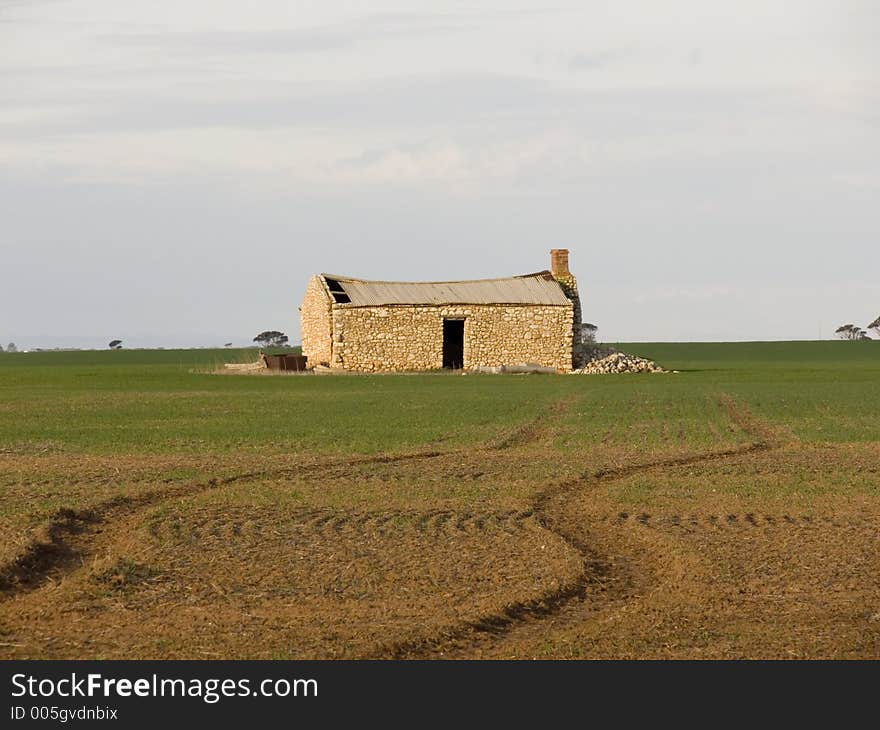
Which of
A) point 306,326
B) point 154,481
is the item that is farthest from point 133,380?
point 154,481

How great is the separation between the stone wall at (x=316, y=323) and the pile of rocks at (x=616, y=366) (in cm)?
1019

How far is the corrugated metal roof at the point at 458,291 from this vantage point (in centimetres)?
5616

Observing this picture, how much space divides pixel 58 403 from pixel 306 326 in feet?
86.7

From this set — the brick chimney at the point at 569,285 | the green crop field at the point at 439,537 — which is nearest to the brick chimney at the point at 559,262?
the brick chimney at the point at 569,285

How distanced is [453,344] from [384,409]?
2735 centimetres

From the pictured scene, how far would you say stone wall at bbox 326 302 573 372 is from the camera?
55.5 m

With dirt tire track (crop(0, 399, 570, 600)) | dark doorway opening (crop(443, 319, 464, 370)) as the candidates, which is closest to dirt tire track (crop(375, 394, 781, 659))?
dirt tire track (crop(0, 399, 570, 600))

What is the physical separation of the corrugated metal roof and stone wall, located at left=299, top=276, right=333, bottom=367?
1.01 meters

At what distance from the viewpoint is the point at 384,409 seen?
32062 mm

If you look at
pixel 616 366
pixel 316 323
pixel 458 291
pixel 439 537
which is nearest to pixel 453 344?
pixel 458 291

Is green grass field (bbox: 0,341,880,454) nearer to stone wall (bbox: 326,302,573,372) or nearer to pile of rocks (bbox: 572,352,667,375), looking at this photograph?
stone wall (bbox: 326,302,573,372)

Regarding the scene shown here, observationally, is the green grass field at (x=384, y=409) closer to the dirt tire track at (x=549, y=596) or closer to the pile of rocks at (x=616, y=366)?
the pile of rocks at (x=616, y=366)

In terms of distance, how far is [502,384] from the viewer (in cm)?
4600

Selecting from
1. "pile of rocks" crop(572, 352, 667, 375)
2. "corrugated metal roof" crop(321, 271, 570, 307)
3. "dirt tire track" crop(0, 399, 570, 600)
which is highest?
"corrugated metal roof" crop(321, 271, 570, 307)
